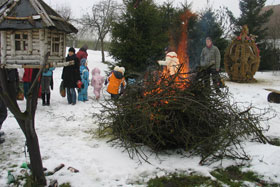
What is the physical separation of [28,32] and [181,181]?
9.62 feet

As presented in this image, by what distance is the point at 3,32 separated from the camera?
3.44m

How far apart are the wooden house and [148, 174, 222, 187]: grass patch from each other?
224cm

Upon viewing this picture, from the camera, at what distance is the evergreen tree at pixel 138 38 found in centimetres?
941

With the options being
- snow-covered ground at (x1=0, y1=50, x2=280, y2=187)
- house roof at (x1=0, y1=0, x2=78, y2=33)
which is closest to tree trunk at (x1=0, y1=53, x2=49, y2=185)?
snow-covered ground at (x1=0, y1=50, x2=280, y2=187)

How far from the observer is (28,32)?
3.46 metres

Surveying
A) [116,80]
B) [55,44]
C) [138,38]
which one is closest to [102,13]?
[138,38]

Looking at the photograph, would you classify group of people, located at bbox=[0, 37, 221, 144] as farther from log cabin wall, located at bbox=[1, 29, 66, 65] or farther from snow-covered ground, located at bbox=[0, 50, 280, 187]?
log cabin wall, located at bbox=[1, 29, 66, 65]

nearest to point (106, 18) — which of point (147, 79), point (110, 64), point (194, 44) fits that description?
point (194, 44)

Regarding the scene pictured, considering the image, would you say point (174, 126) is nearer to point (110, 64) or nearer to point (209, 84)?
point (209, 84)

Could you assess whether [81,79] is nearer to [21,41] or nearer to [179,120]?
[21,41]

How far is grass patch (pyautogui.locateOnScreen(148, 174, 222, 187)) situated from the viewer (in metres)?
3.10

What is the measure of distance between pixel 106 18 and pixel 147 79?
2177 centimetres

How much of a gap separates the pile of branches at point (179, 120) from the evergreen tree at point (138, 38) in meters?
5.19

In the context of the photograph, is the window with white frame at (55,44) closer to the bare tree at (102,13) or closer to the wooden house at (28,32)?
the wooden house at (28,32)
